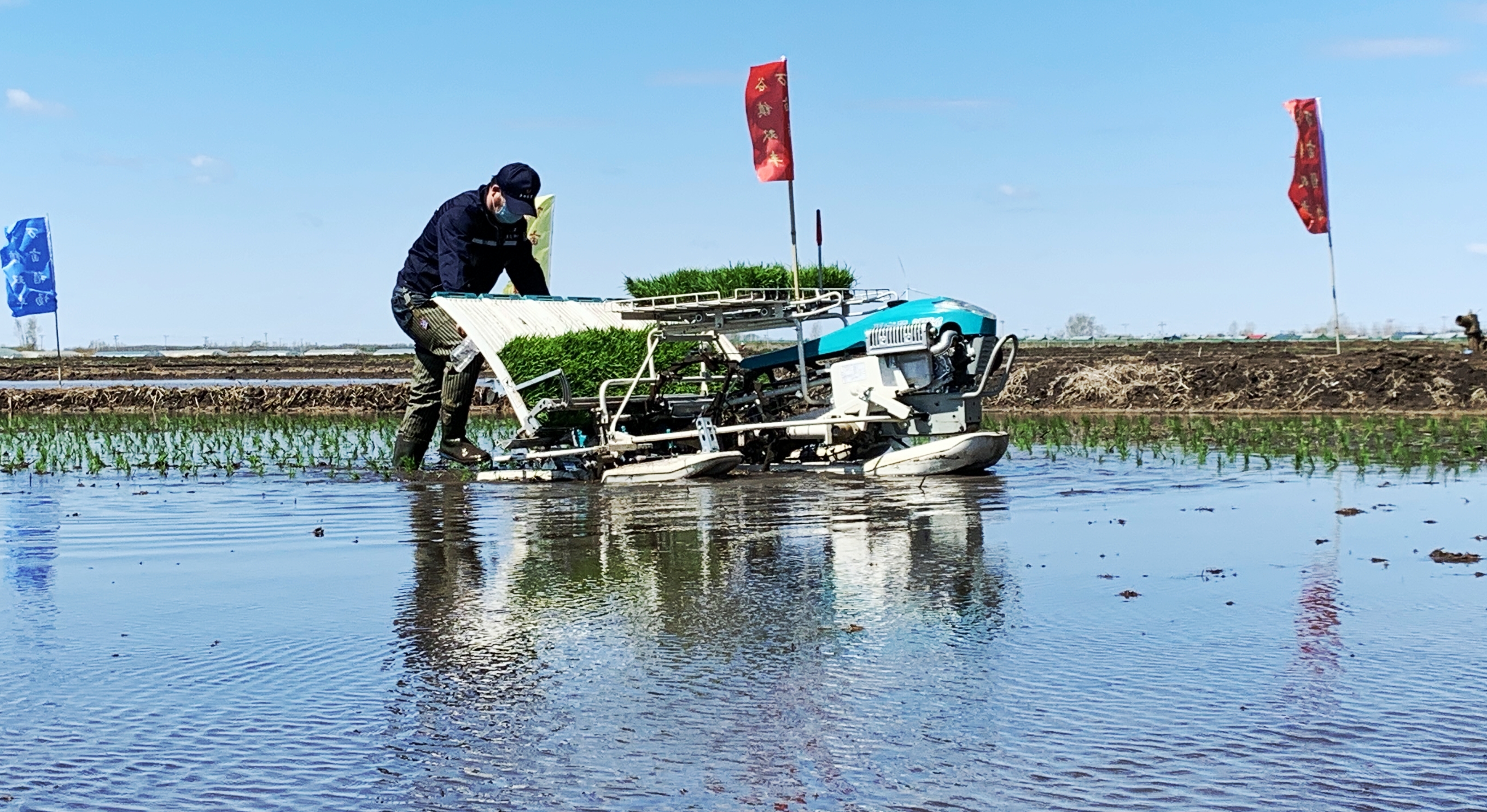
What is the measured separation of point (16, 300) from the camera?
31844 mm

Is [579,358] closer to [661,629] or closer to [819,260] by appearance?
[819,260]

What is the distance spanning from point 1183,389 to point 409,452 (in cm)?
1176

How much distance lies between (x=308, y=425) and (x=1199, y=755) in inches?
760

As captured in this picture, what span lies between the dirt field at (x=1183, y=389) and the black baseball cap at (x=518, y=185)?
11.4 m

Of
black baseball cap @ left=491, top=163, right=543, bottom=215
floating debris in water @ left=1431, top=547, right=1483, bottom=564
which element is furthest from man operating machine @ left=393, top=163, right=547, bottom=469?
floating debris in water @ left=1431, top=547, right=1483, bottom=564

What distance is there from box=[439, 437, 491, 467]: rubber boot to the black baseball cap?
2.48 m

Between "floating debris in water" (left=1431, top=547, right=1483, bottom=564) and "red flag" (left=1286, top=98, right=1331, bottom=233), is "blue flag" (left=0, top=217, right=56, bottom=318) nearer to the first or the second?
"red flag" (left=1286, top=98, right=1331, bottom=233)

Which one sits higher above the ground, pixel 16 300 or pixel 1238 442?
pixel 16 300

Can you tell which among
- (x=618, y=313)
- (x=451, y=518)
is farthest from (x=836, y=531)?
(x=618, y=313)

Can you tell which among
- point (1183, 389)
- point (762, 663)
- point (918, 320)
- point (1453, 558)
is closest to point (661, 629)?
point (762, 663)

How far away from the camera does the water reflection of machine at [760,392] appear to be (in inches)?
487

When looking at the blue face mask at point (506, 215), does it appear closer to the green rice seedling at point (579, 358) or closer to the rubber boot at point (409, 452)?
the green rice seedling at point (579, 358)

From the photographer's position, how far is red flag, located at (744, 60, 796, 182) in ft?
51.0

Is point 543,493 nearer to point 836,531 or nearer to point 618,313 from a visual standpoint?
point 618,313
